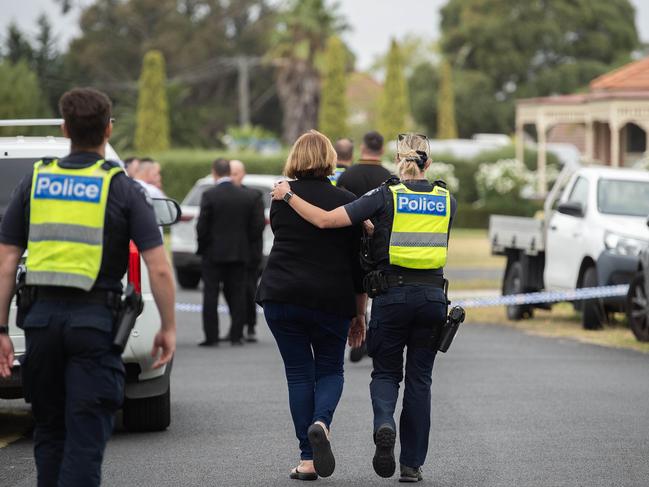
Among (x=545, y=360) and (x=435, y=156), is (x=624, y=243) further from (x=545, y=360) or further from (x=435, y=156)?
(x=435, y=156)

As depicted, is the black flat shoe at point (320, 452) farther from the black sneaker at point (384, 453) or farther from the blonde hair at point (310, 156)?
the blonde hair at point (310, 156)

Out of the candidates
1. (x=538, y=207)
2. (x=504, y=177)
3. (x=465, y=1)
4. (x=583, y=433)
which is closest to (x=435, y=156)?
(x=504, y=177)

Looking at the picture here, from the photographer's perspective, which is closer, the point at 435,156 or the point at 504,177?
the point at 504,177

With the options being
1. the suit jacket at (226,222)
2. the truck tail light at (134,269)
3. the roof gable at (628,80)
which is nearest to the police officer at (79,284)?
the truck tail light at (134,269)

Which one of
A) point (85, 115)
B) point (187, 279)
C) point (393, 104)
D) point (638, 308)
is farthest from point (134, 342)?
point (393, 104)

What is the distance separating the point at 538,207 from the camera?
4578cm

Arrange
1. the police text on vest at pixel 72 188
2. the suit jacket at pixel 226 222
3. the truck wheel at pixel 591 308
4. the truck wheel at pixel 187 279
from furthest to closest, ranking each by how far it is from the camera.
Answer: the truck wheel at pixel 187 279 → the truck wheel at pixel 591 308 → the suit jacket at pixel 226 222 → the police text on vest at pixel 72 188

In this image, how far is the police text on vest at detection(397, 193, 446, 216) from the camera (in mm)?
7426

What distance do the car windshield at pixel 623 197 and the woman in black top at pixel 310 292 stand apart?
949 centimetres

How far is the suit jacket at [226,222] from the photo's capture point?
14867 millimetres

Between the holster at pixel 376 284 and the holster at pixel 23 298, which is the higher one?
the holster at pixel 23 298

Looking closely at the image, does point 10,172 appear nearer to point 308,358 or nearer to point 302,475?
point 308,358

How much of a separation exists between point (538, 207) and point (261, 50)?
1433 inches

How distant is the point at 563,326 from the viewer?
56.9 feet
